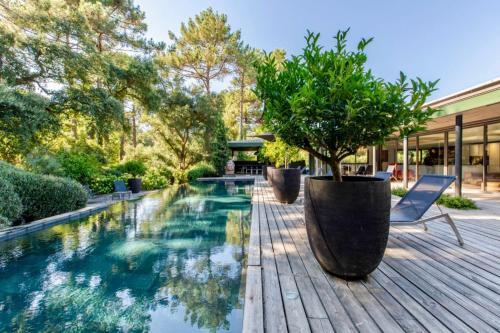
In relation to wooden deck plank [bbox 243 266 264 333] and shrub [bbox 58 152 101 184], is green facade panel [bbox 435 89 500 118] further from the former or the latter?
shrub [bbox 58 152 101 184]

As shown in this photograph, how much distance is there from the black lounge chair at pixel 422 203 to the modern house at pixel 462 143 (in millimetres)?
1174

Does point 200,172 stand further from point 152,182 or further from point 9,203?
point 9,203

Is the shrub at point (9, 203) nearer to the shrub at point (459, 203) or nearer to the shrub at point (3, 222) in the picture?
the shrub at point (3, 222)

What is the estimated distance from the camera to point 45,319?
258 centimetres

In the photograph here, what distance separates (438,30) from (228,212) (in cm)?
→ 1975

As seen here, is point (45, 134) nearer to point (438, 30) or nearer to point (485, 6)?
point (485, 6)

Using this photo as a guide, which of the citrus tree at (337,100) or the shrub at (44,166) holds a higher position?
the citrus tree at (337,100)

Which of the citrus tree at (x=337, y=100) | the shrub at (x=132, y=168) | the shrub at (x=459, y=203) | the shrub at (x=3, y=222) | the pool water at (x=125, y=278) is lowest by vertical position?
the pool water at (x=125, y=278)

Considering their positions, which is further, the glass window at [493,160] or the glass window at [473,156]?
the glass window at [473,156]

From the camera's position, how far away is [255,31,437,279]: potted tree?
6.63ft

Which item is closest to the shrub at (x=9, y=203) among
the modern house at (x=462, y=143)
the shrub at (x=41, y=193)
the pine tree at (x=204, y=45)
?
the shrub at (x=41, y=193)

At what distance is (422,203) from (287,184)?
3.15m

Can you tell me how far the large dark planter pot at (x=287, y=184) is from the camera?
6299 millimetres

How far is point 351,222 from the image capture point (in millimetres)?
2078
